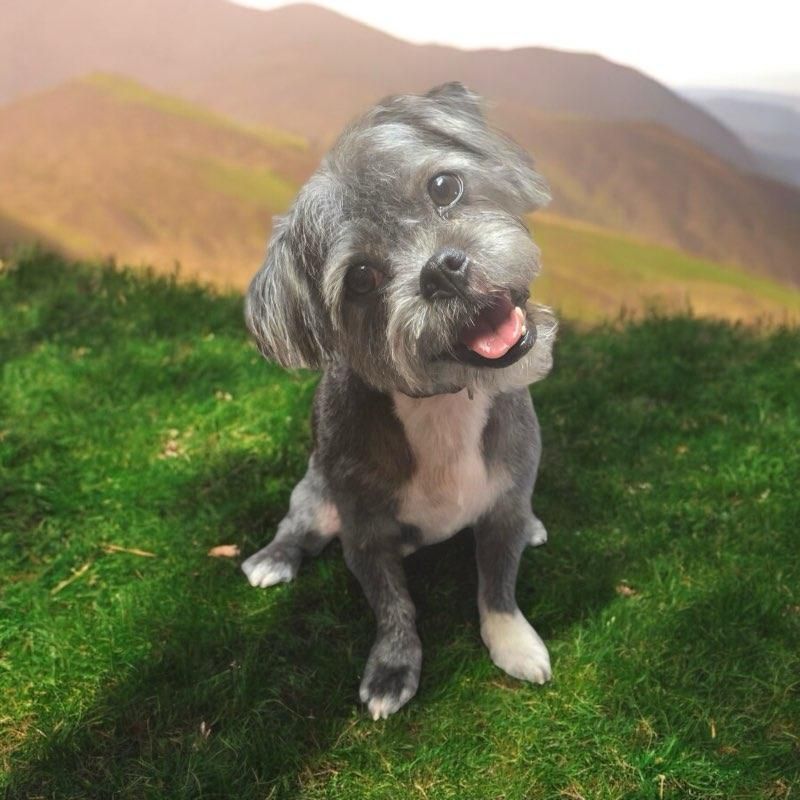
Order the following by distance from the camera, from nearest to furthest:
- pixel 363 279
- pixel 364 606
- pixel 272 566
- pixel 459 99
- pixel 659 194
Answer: pixel 363 279 → pixel 459 99 → pixel 364 606 → pixel 272 566 → pixel 659 194

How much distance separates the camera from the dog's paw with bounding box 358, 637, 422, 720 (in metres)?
2.32

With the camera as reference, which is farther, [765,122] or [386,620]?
[765,122]

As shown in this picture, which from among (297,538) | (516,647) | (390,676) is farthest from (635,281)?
(390,676)

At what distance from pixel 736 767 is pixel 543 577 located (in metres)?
0.83

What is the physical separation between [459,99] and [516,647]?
1523mm

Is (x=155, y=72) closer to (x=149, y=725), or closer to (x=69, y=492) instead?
(x=69, y=492)

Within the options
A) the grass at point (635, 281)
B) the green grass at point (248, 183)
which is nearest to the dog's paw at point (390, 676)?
the grass at point (635, 281)

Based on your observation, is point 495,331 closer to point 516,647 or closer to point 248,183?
point 516,647

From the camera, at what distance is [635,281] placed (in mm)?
4953

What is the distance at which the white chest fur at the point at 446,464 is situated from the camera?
83.5 inches

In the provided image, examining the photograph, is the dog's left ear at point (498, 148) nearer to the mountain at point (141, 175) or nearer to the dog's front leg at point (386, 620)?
the dog's front leg at point (386, 620)

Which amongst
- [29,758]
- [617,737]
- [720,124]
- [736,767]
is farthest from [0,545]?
[720,124]

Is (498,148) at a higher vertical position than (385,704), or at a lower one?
higher

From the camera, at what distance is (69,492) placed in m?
3.31
